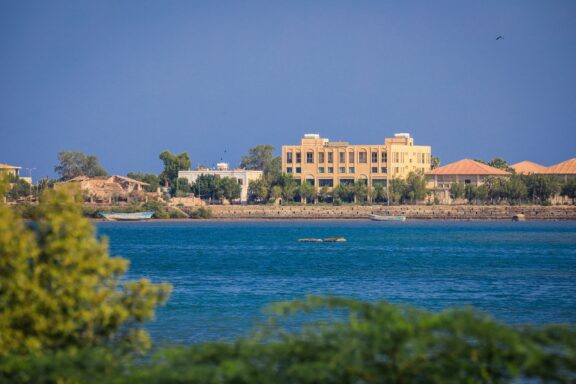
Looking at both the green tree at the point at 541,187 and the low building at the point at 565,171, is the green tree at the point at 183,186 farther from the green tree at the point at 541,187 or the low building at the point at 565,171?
the low building at the point at 565,171

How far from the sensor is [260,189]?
163750 mm

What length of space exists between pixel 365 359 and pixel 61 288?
17.6 ft

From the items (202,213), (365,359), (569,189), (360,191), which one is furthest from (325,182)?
(365,359)

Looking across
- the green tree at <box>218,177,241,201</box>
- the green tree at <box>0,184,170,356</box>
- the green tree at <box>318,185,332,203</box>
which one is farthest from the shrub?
the green tree at <box>0,184,170,356</box>

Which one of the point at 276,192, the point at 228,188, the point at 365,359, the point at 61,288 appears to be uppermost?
the point at 228,188

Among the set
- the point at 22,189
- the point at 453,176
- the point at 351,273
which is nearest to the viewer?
the point at 351,273

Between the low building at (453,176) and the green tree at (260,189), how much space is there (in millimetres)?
26931

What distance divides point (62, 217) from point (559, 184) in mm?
152465

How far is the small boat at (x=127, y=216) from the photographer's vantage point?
15688 centimetres

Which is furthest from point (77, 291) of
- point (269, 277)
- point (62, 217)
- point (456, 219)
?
point (456, 219)

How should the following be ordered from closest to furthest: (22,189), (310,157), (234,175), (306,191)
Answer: (22,189)
(306,191)
(310,157)
(234,175)

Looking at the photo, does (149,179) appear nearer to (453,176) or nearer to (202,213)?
(202,213)

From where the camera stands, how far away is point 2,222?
17438 mm

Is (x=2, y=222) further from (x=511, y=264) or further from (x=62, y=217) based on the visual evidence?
(x=511, y=264)
